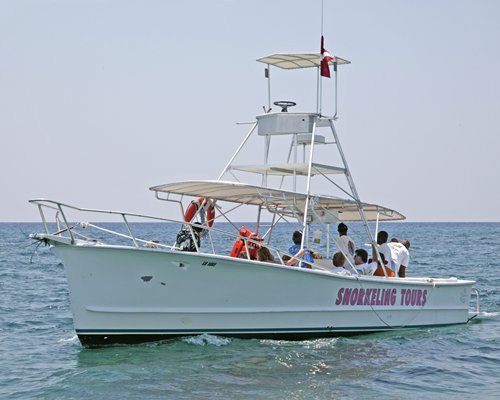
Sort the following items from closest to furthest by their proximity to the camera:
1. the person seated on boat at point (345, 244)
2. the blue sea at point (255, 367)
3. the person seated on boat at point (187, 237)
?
the blue sea at point (255, 367) < the person seated on boat at point (187, 237) < the person seated on boat at point (345, 244)

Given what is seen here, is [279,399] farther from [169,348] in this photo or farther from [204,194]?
[204,194]

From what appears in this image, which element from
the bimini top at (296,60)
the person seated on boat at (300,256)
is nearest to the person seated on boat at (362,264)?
the person seated on boat at (300,256)

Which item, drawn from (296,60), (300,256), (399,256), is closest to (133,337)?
(300,256)

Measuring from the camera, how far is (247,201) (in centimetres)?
1611

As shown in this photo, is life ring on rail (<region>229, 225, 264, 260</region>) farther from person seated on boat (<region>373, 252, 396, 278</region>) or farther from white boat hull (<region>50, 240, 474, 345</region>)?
person seated on boat (<region>373, 252, 396, 278</region>)

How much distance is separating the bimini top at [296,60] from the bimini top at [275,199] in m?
2.60

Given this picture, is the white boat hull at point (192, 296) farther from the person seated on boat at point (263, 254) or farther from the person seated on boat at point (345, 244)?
the person seated on boat at point (345, 244)

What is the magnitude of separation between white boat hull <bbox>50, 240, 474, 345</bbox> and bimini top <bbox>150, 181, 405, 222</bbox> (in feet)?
4.36

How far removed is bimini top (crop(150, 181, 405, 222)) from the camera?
46.1ft

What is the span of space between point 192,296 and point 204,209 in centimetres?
245

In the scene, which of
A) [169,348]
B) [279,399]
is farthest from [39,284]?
[279,399]

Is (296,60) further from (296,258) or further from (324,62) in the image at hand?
(296,258)

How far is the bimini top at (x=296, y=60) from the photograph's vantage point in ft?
51.7

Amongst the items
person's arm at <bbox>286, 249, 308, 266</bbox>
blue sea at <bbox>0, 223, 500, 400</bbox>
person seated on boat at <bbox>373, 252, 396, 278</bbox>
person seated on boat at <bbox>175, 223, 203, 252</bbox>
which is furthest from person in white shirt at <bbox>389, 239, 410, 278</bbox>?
person seated on boat at <bbox>175, 223, 203, 252</bbox>
